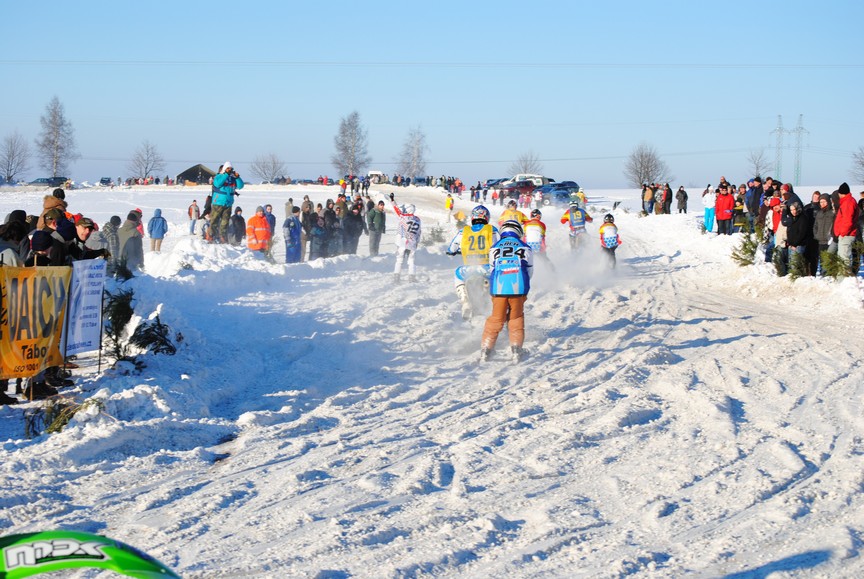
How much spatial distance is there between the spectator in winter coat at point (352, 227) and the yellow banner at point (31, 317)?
46.6 ft

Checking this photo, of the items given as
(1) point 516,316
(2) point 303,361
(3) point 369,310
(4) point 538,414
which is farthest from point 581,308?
(4) point 538,414

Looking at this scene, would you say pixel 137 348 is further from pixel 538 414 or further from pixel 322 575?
pixel 322 575

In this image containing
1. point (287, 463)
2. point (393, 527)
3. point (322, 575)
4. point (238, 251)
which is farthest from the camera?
point (238, 251)

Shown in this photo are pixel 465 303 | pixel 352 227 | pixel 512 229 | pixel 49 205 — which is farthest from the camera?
pixel 352 227

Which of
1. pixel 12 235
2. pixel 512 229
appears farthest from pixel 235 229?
pixel 12 235

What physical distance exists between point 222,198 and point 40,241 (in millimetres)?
10882

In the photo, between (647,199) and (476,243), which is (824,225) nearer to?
(476,243)

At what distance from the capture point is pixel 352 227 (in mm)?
23297

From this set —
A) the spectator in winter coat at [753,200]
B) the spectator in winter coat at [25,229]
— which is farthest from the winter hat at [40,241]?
the spectator in winter coat at [753,200]

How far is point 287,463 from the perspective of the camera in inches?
279

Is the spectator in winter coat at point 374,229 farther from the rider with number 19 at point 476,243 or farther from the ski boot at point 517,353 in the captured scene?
the ski boot at point 517,353

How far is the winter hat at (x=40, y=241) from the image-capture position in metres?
9.10

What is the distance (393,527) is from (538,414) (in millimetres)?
3465

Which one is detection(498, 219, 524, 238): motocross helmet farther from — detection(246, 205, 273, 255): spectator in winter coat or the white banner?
detection(246, 205, 273, 255): spectator in winter coat
